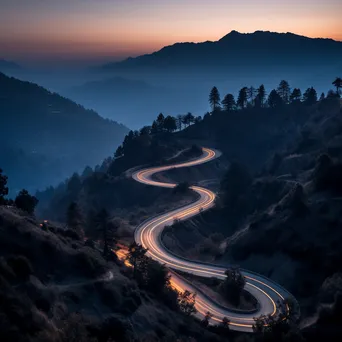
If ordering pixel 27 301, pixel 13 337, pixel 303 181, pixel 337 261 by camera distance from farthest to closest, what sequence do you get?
pixel 303 181 → pixel 337 261 → pixel 27 301 → pixel 13 337

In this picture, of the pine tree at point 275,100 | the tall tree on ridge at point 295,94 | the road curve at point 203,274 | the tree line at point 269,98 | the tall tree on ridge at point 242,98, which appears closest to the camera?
the road curve at point 203,274

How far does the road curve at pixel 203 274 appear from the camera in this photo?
46156mm

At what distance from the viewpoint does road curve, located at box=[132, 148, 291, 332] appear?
46156 millimetres

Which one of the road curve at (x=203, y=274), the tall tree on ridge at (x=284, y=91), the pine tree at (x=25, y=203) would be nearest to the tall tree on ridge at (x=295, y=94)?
the tall tree on ridge at (x=284, y=91)

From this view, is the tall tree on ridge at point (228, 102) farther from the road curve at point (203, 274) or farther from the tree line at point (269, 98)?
the road curve at point (203, 274)

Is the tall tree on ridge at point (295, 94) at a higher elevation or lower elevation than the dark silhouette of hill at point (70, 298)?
higher

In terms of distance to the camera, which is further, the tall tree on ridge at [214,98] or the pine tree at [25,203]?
the tall tree on ridge at [214,98]

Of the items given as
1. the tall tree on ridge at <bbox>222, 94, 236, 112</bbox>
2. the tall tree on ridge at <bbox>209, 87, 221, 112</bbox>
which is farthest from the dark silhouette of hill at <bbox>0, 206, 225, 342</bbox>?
the tall tree on ridge at <bbox>209, 87, 221, 112</bbox>

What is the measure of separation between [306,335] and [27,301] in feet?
98.1

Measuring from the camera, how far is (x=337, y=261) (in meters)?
52.8

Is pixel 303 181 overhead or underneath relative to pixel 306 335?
overhead

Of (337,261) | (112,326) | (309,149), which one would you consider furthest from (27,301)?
(309,149)

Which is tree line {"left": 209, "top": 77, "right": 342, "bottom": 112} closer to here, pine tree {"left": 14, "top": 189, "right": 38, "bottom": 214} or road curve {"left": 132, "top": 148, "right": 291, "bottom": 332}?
road curve {"left": 132, "top": 148, "right": 291, "bottom": 332}

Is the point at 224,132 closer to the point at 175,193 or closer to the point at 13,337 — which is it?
the point at 175,193
